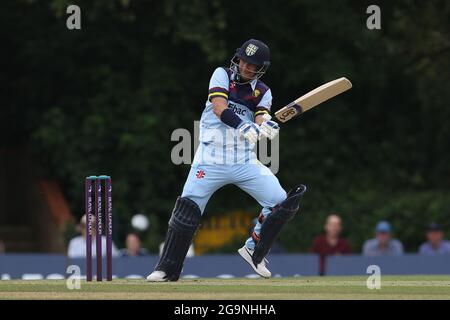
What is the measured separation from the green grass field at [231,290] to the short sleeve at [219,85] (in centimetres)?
131

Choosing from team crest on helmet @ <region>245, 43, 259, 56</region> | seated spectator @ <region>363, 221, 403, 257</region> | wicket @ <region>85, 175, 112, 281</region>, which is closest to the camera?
wicket @ <region>85, 175, 112, 281</region>

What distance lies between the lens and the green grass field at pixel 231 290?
777cm

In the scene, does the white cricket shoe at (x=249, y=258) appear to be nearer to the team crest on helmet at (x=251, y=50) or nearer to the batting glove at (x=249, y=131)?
the batting glove at (x=249, y=131)

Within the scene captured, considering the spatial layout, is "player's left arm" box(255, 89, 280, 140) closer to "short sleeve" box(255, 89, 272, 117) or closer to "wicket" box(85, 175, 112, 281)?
"short sleeve" box(255, 89, 272, 117)

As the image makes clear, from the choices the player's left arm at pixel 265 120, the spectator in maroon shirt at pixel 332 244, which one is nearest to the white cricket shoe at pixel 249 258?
the player's left arm at pixel 265 120

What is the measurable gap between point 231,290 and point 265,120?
1.27 meters

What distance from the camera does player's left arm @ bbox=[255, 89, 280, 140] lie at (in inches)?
343

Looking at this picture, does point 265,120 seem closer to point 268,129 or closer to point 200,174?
point 268,129

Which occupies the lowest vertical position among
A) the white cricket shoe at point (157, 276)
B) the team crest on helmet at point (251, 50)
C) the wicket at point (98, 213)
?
the white cricket shoe at point (157, 276)

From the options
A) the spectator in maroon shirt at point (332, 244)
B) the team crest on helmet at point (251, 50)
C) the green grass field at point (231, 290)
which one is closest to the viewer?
the green grass field at point (231, 290)

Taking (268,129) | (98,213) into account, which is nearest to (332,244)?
(268,129)

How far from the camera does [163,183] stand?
17.4 metres

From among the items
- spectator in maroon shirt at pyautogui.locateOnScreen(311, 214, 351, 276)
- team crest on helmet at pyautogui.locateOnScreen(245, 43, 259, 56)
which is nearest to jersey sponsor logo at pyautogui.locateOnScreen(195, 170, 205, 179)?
team crest on helmet at pyautogui.locateOnScreen(245, 43, 259, 56)

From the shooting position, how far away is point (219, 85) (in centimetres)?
884
